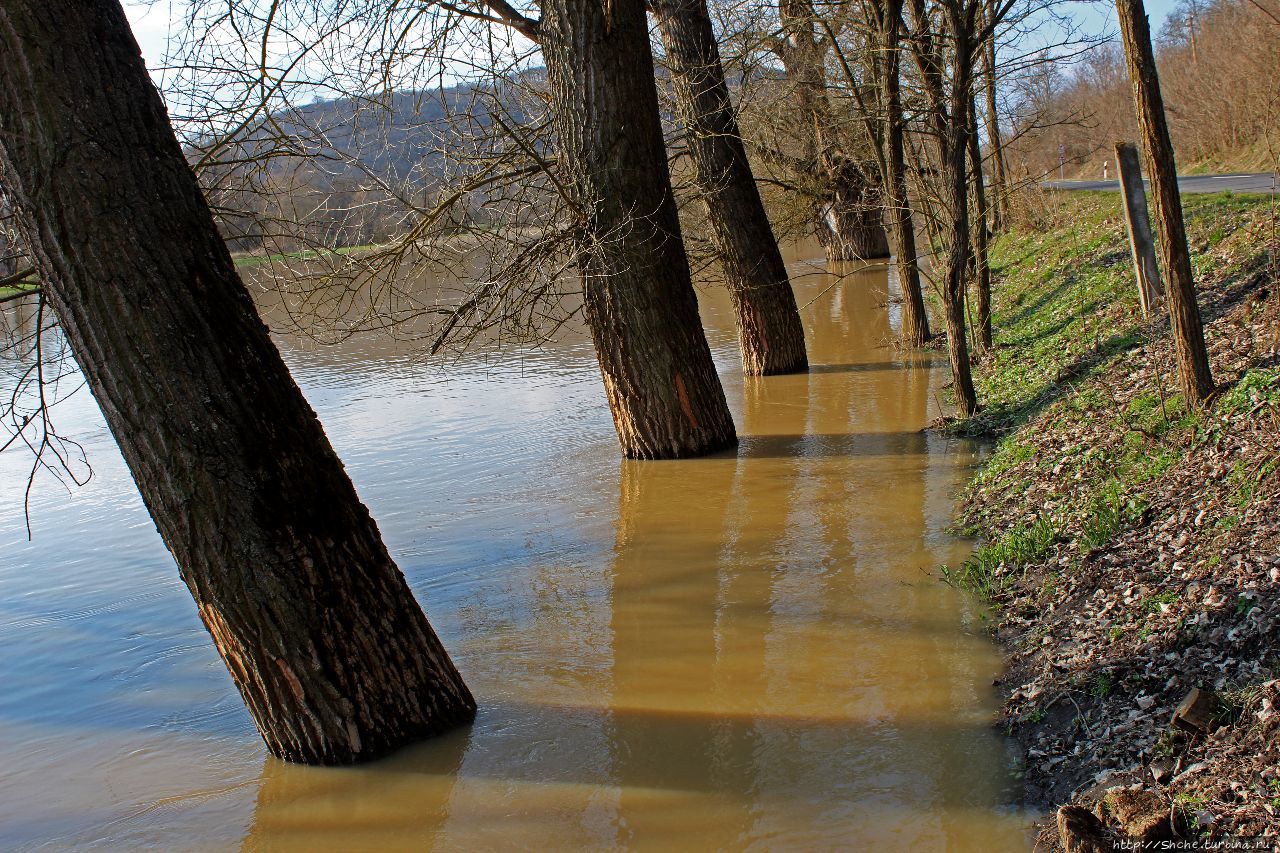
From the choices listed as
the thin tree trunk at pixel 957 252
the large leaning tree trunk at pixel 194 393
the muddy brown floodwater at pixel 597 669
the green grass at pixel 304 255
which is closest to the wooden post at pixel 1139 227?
the thin tree trunk at pixel 957 252

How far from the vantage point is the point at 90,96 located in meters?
4.55

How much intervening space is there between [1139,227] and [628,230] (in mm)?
4624

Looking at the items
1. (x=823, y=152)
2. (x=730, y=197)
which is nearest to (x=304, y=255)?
(x=730, y=197)

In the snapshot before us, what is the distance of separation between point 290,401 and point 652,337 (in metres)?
5.61

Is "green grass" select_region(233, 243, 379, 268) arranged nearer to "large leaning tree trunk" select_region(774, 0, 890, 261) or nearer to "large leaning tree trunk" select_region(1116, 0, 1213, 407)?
"large leaning tree trunk" select_region(774, 0, 890, 261)

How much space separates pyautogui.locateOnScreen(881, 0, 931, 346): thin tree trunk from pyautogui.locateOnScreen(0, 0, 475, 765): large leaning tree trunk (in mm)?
7394

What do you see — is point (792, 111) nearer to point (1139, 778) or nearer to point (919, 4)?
point (919, 4)

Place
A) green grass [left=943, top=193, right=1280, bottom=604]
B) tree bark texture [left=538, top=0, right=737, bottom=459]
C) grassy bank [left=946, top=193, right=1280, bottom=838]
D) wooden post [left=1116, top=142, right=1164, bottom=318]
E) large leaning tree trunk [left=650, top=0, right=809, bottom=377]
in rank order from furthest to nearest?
large leaning tree trunk [left=650, top=0, right=809, bottom=377]
tree bark texture [left=538, top=0, right=737, bottom=459]
wooden post [left=1116, top=142, right=1164, bottom=318]
green grass [left=943, top=193, right=1280, bottom=604]
grassy bank [left=946, top=193, right=1280, bottom=838]

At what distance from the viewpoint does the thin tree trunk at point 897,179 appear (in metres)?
11.0

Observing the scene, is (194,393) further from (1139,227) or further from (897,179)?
(897,179)

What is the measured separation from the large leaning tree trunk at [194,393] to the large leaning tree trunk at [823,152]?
25.4 feet

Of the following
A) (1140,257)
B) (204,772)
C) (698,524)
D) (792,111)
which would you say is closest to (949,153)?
(1140,257)

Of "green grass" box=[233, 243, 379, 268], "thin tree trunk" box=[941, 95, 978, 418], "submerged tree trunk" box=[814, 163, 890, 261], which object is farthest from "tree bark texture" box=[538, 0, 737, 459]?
"submerged tree trunk" box=[814, 163, 890, 261]

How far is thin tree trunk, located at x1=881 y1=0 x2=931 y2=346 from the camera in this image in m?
11.0
